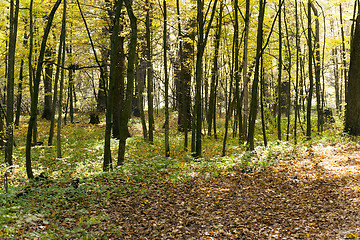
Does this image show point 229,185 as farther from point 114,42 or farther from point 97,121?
point 97,121

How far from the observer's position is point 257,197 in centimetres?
664

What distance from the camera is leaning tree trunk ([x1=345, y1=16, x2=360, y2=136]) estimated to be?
11.4 meters

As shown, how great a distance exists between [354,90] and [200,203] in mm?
9355

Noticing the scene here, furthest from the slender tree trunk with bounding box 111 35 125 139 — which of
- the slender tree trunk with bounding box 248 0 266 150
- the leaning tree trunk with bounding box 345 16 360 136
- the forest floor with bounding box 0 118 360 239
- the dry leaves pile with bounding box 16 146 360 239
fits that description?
the leaning tree trunk with bounding box 345 16 360 136

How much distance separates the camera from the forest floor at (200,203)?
4.81 m

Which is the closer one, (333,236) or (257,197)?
(333,236)

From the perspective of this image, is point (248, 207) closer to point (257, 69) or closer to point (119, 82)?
point (257, 69)

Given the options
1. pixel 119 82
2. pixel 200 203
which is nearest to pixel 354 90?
pixel 200 203

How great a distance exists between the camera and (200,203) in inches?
254

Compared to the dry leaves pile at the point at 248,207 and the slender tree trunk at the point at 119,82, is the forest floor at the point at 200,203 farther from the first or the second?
the slender tree trunk at the point at 119,82

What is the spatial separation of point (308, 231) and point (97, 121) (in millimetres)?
19096

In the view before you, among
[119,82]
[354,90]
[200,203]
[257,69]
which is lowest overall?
[200,203]

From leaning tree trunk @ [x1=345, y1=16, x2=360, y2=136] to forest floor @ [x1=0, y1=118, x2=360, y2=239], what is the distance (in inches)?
124

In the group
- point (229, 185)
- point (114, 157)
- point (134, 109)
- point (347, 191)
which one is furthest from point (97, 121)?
point (347, 191)
